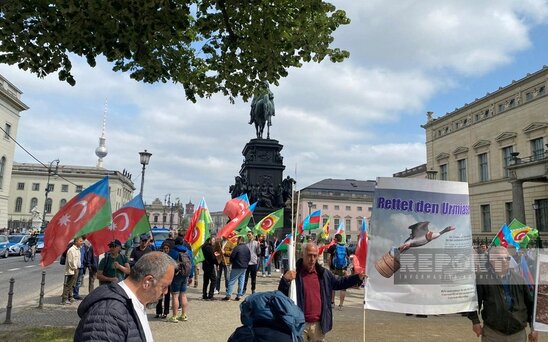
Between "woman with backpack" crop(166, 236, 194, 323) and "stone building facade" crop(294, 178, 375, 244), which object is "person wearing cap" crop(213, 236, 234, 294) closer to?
"woman with backpack" crop(166, 236, 194, 323)

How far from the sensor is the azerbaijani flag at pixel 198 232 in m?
12.0

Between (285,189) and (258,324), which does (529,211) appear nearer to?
(285,189)

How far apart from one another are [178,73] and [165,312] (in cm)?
562

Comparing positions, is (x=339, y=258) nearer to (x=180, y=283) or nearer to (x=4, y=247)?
(x=180, y=283)

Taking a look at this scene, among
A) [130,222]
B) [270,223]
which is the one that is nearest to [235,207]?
[270,223]

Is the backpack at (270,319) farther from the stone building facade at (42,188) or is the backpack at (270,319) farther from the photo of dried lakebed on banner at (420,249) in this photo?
the stone building facade at (42,188)

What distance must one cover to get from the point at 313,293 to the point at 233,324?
15.5 feet

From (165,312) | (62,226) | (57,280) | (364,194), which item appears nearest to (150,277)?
(62,226)

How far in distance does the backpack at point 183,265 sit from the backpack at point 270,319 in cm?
673

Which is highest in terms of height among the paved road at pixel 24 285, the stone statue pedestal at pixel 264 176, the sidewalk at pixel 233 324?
the stone statue pedestal at pixel 264 176

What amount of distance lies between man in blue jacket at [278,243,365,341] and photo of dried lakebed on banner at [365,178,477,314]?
1.32 ft

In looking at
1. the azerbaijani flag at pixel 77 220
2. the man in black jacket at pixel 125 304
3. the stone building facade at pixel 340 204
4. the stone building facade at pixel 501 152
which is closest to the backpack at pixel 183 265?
the azerbaijani flag at pixel 77 220

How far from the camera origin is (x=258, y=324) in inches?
101

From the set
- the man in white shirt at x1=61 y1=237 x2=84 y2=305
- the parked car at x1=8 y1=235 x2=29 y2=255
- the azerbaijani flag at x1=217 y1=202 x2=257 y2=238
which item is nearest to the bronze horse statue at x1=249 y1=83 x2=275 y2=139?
the azerbaijani flag at x1=217 y1=202 x2=257 y2=238
